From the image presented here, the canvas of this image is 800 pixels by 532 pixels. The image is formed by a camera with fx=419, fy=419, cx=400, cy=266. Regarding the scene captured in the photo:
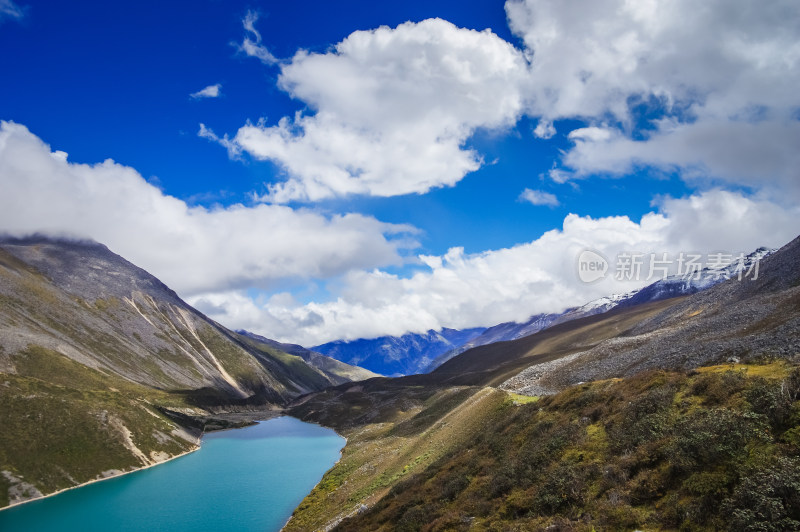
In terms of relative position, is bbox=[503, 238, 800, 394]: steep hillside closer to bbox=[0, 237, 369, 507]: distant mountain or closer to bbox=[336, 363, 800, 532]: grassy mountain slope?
bbox=[336, 363, 800, 532]: grassy mountain slope

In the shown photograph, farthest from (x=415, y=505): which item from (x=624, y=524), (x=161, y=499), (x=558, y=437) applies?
(x=161, y=499)

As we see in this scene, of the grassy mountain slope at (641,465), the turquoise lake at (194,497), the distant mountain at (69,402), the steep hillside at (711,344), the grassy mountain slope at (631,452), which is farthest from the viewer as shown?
the distant mountain at (69,402)

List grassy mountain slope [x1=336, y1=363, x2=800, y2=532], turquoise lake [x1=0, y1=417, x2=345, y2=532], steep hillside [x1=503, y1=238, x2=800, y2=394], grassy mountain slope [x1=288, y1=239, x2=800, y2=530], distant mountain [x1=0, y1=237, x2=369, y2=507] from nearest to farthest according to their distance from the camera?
1. grassy mountain slope [x1=336, y1=363, x2=800, y2=532]
2. grassy mountain slope [x1=288, y1=239, x2=800, y2=530]
3. steep hillside [x1=503, y1=238, x2=800, y2=394]
4. turquoise lake [x1=0, y1=417, x2=345, y2=532]
5. distant mountain [x1=0, y1=237, x2=369, y2=507]

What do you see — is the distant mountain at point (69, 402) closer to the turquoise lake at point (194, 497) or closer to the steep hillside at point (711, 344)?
the turquoise lake at point (194, 497)

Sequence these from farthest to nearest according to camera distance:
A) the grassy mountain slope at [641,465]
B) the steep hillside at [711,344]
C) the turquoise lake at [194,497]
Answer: the turquoise lake at [194,497]
the steep hillside at [711,344]
the grassy mountain slope at [641,465]

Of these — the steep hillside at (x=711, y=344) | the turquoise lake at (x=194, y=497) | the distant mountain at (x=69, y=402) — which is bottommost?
the turquoise lake at (x=194, y=497)

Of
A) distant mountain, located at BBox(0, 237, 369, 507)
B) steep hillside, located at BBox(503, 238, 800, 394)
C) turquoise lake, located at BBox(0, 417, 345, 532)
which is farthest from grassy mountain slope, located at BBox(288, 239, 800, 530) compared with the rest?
distant mountain, located at BBox(0, 237, 369, 507)

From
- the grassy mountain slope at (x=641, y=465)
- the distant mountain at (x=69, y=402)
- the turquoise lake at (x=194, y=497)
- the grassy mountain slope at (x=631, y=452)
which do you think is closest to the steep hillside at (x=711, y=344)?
the grassy mountain slope at (x=631, y=452)

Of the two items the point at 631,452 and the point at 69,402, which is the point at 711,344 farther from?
the point at 69,402
